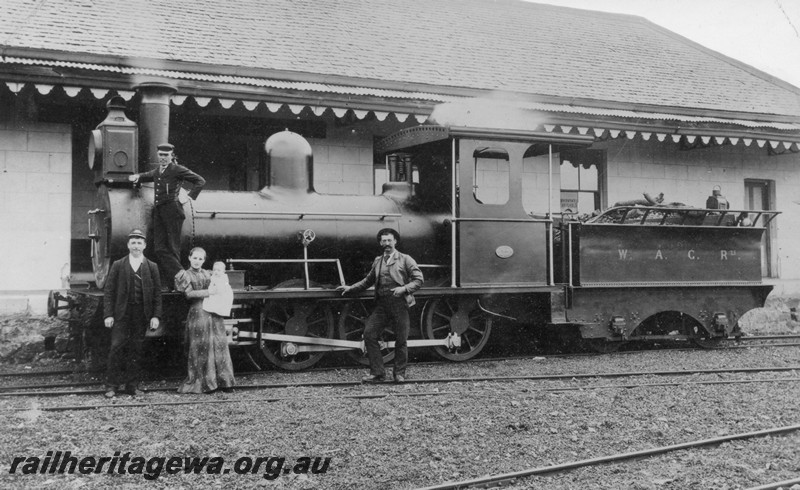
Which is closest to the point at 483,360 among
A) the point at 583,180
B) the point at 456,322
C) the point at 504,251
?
the point at 456,322

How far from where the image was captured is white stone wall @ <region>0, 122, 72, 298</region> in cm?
889

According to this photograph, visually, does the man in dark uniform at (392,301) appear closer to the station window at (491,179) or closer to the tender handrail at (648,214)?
the tender handrail at (648,214)

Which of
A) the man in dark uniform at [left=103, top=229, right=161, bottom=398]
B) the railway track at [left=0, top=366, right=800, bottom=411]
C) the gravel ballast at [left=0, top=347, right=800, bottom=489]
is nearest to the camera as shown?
the gravel ballast at [left=0, top=347, right=800, bottom=489]

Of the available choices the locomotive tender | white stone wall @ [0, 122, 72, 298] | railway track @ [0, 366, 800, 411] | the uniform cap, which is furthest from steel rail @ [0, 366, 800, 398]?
white stone wall @ [0, 122, 72, 298]

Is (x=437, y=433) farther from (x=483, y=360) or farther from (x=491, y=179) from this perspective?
(x=491, y=179)

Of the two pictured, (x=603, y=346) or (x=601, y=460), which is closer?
(x=601, y=460)

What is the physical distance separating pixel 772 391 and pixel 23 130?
8858 millimetres

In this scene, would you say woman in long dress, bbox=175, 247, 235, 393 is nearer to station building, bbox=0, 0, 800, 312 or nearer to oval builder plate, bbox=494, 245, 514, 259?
station building, bbox=0, 0, 800, 312

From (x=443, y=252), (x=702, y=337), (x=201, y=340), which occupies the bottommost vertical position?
(x=702, y=337)

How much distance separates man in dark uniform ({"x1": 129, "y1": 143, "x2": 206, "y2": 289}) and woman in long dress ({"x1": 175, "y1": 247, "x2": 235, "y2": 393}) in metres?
0.21

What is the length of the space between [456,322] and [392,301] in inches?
56.6

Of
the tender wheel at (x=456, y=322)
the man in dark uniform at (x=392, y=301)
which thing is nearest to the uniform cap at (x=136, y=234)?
the man in dark uniform at (x=392, y=301)

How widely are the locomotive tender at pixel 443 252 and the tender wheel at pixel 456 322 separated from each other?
0.05ft

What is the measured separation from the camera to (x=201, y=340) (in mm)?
6957
